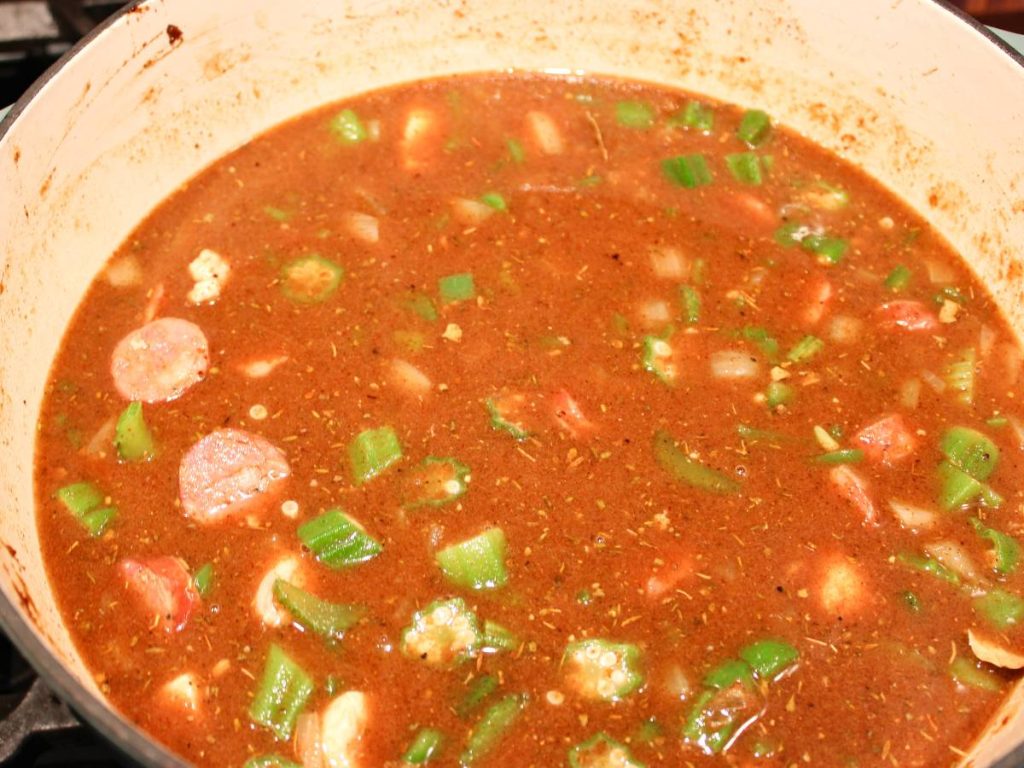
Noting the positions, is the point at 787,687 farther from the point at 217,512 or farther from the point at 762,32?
the point at 762,32

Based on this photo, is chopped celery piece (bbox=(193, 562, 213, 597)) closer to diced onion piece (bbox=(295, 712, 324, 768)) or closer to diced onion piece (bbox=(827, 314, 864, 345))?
diced onion piece (bbox=(295, 712, 324, 768))

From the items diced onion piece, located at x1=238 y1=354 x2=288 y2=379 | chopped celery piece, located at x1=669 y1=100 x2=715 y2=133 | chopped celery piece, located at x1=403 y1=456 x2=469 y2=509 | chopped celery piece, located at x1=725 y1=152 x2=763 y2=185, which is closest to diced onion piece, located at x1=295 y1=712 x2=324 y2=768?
chopped celery piece, located at x1=403 y1=456 x2=469 y2=509

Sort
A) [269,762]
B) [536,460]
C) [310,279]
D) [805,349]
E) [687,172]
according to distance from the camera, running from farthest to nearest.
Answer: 1. [687,172]
2. [310,279]
3. [805,349]
4. [536,460]
5. [269,762]

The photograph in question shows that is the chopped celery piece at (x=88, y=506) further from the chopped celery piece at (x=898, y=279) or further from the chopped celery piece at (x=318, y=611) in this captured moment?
the chopped celery piece at (x=898, y=279)

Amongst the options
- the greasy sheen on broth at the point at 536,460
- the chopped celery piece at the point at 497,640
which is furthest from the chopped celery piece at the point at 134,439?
the chopped celery piece at the point at 497,640

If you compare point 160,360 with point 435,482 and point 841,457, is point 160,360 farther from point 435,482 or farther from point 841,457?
point 841,457

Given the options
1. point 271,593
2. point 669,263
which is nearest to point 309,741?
point 271,593
